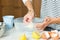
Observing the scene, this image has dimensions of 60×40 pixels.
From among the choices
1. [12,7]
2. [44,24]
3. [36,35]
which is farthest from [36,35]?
[12,7]

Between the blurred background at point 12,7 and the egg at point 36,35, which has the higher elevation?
the blurred background at point 12,7

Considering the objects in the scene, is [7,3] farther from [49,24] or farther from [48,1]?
[49,24]

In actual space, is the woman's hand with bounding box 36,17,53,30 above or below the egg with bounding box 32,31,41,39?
above

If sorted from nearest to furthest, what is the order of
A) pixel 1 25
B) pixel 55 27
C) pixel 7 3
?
pixel 1 25 → pixel 55 27 → pixel 7 3

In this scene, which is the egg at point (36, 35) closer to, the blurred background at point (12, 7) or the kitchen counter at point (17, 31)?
the kitchen counter at point (17, 31)

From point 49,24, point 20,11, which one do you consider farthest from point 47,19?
point 20,11

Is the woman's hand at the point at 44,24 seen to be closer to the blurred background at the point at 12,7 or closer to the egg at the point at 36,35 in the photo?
the egg at the point at 36,35

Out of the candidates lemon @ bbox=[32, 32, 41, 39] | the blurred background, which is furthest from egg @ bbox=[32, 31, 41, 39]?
the blurred background

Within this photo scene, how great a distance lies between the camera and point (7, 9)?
295cm

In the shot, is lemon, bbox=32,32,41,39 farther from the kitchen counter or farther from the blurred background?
the blurred background

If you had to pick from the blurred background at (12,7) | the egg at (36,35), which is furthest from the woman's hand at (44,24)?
the blurred background at (12,7)

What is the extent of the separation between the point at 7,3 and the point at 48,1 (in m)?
1.72

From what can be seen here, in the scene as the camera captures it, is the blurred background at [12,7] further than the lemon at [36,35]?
Yes

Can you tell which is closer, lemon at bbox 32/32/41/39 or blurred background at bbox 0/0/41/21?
lemon at bbox 32/32/41/39
